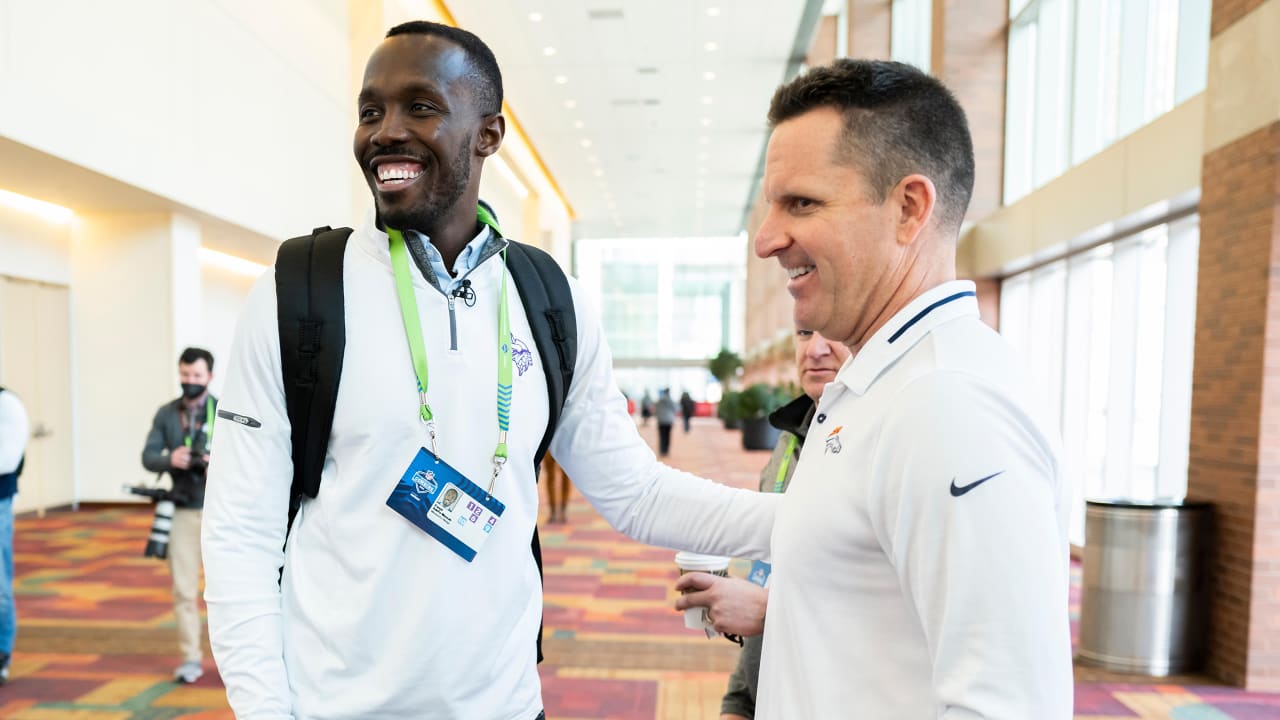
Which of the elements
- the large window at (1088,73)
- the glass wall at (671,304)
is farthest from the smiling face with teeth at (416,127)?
the glass wall at (671,304)

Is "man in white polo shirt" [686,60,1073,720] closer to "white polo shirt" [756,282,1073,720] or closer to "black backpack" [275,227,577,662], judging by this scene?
"white polo shirt" [756,282,1073,720]

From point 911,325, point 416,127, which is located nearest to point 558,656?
point 416,127

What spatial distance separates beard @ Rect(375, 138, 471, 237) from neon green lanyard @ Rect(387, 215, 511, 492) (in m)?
0.03

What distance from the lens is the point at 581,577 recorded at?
619cm

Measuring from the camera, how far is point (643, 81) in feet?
54.5

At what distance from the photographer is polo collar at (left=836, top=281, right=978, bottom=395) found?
0.94m

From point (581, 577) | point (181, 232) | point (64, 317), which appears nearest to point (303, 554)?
point (581, 577)

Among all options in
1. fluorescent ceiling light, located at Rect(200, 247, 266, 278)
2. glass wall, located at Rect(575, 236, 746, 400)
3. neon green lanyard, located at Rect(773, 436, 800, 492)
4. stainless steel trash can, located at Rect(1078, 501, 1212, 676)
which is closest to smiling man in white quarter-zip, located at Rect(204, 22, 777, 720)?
neon green lanyard, located at Rect(773, 436, 800, 492)

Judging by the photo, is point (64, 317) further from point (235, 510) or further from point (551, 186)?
point (551, 186)

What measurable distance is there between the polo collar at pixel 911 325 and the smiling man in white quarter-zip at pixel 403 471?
0.54 meters

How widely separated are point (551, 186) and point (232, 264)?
17.1 metres

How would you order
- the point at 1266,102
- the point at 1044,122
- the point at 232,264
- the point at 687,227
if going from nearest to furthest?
the point at 1266,102 < the point at 1044,122 < the point at 232,264 < the point at 687,227

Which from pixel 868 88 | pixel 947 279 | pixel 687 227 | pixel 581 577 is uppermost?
pixel 687 227

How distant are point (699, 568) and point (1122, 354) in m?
6.12
